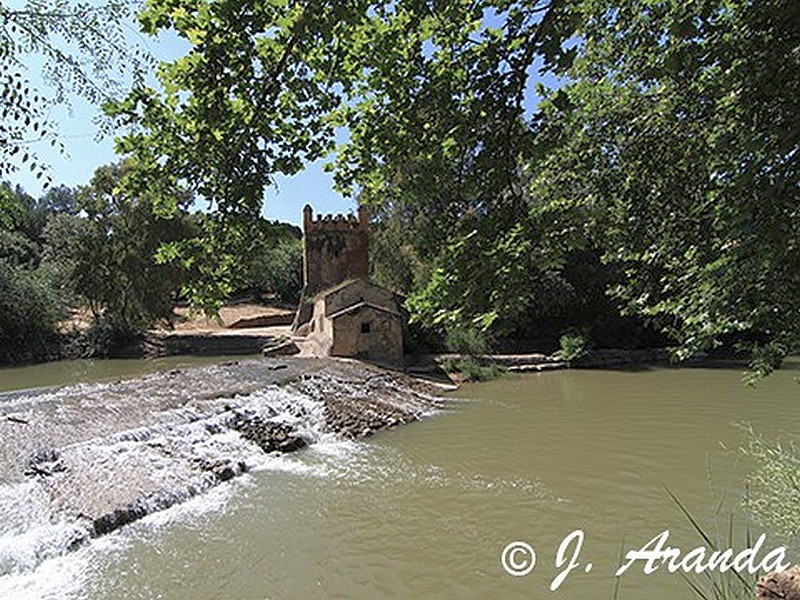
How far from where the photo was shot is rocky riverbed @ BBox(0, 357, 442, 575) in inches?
261

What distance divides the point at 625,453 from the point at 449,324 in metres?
7.02

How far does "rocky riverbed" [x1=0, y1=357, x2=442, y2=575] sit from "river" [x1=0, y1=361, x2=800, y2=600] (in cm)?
37

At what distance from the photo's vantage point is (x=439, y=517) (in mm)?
6523

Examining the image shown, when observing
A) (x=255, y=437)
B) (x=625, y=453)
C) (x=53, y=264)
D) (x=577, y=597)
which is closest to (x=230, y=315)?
(x=53, y=264)

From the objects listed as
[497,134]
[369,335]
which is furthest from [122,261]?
[497,134]

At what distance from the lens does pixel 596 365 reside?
63.5ft

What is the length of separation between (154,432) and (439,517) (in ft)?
16.8

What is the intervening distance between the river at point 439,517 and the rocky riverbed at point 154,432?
37cm

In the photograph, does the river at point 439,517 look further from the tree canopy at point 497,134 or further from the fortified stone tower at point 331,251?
the fortified stone tower at point 331,251

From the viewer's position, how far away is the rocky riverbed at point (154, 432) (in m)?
6.62

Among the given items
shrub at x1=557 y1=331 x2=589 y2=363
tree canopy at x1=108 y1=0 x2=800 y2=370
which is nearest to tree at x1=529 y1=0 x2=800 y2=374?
tree canopy at x1=108 y1=0 x2=800 y2=370

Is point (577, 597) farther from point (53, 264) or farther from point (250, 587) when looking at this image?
point (53, 264)

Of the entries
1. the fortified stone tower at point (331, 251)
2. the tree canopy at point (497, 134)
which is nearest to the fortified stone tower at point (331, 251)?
the fortified stone tower at point (331, 251)

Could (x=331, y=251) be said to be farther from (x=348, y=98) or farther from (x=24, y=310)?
(x=348, y=98)
